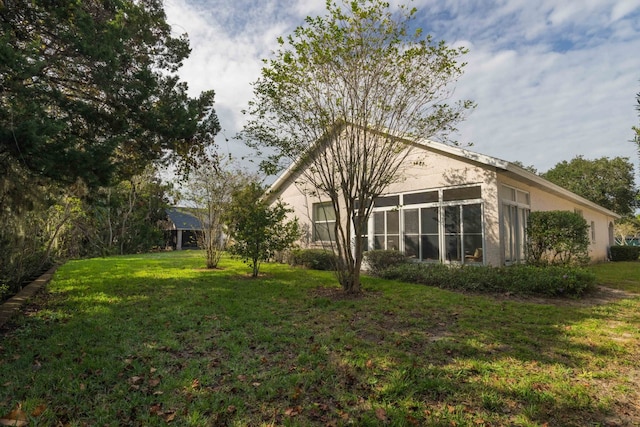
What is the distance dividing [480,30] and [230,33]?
611 centimetres

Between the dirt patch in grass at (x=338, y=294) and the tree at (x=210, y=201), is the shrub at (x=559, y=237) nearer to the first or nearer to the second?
the dirt patch in grass at (x=338, y=294)

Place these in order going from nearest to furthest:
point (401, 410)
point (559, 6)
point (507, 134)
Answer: point (401, 410) < point (559, 6) < point (507, 134)

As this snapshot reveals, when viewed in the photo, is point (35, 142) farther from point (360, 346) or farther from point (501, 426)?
point (501, 426)

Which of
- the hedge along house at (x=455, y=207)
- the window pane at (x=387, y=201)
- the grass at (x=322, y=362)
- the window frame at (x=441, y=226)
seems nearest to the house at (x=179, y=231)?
the window pane at (x=387, y=201)

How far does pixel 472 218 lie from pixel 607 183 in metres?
32.0

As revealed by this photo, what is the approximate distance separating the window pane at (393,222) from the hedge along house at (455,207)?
37 millimetres

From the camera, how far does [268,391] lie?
328cm

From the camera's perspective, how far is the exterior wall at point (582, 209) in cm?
1192

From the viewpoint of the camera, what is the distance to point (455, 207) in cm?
1058

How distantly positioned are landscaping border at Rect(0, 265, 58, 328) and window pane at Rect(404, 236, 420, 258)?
10.4 m

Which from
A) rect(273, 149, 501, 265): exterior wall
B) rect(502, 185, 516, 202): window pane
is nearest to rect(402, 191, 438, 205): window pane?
rect(273, 149, 501, 265): exterior wall

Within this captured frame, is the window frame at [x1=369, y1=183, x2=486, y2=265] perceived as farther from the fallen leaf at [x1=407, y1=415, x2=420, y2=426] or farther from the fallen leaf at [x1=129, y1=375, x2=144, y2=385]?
the fallen leaf at [x1=129, y1=375, x2=144, y2=385]

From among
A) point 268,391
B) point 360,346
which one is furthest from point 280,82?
point 268,391

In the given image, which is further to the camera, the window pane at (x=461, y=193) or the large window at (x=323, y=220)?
Answer: the large window at (x=323, y=220)
